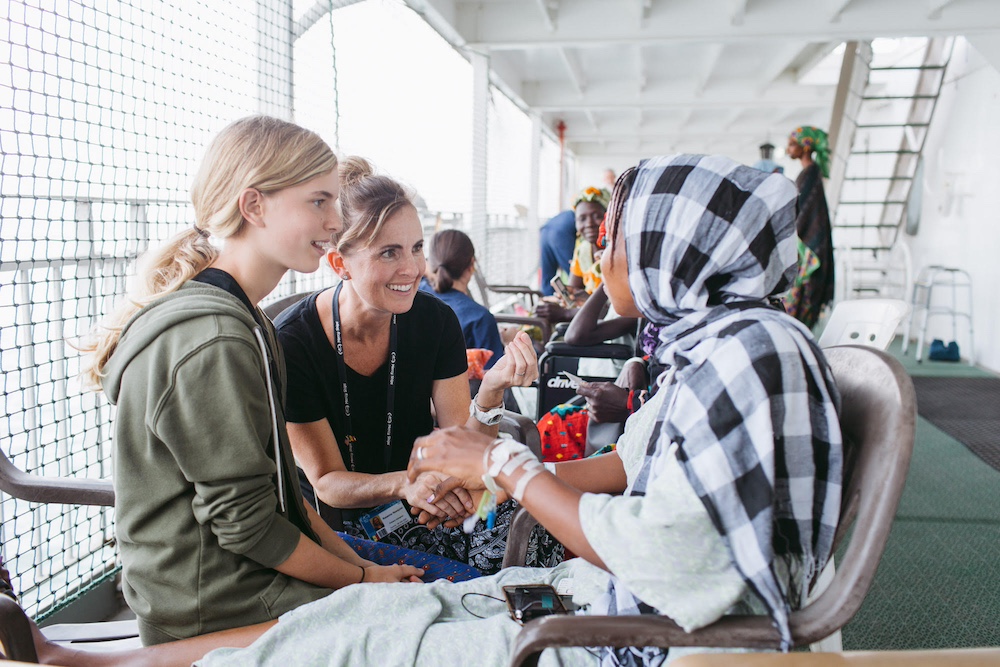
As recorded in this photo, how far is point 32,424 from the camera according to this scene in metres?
1.85

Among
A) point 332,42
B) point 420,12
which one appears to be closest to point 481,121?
point 420,12

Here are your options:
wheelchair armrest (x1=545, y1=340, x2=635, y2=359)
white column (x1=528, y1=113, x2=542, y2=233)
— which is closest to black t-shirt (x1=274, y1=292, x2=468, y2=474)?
wheelchair armrest (x1=545, y1=340, x2=635, y2=359)

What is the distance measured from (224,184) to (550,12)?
4.57 m

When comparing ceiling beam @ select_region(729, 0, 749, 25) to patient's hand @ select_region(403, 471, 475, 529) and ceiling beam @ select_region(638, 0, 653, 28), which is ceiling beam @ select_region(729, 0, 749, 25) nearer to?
ceiling beam @ select_region(638, 0, 653, 28)

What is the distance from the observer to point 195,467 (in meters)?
1.04

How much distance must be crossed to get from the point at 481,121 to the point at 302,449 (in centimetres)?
470

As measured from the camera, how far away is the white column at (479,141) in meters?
5.68

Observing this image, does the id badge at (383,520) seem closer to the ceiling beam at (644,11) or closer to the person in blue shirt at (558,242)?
the person in blue shirt at (558,242)

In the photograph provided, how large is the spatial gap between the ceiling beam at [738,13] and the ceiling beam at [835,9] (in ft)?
1.98

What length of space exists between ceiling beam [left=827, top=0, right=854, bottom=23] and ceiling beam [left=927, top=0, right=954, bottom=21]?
0.53 metres

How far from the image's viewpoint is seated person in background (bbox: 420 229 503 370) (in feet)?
9.84

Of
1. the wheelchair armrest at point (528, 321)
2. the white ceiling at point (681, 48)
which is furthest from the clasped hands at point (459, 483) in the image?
the white ceiling at point (681, 48)

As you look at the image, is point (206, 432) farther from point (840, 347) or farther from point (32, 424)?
point (32, 424)

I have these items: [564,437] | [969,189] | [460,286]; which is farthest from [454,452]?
[969,189]
